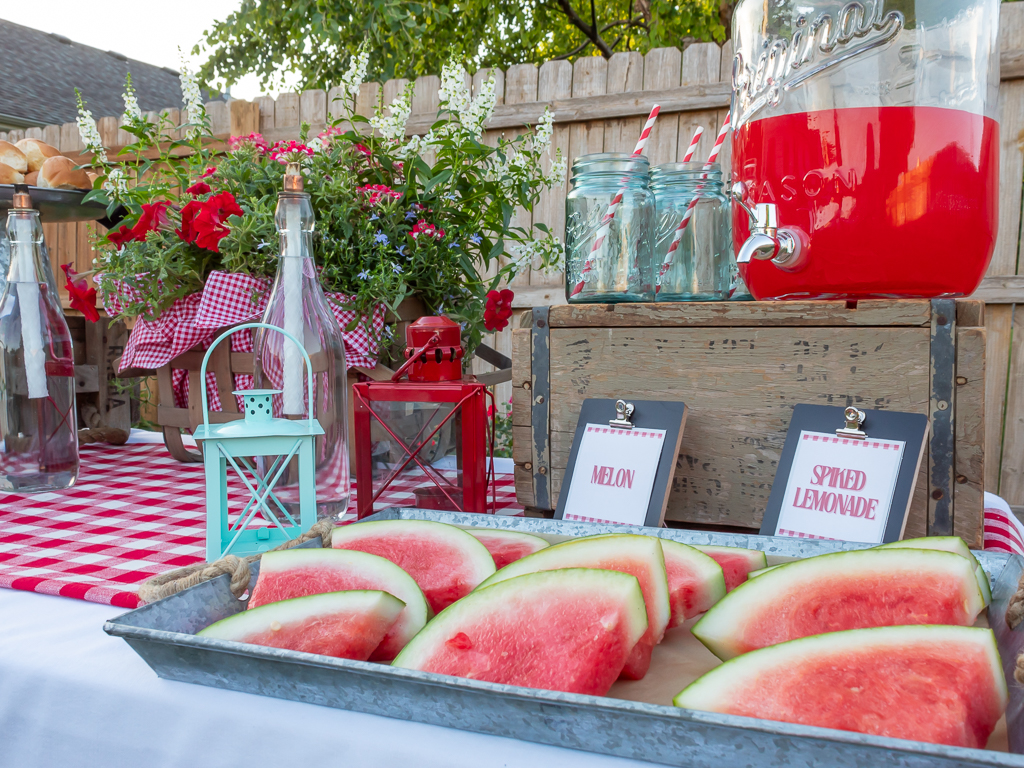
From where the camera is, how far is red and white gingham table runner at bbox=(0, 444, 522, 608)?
797mm

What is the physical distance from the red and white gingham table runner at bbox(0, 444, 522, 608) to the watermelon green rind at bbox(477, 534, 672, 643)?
0.40 m

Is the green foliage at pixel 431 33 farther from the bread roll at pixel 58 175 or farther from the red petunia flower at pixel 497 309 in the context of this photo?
the red petunia flower at pixel 497 309

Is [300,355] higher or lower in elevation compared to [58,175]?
lower

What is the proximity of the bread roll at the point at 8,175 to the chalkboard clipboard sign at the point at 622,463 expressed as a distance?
4.37 ft

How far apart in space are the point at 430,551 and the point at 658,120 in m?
2.98

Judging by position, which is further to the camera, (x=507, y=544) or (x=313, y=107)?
(x=313, y=107)

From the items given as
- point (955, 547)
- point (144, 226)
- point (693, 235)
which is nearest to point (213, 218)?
point (144, 226)

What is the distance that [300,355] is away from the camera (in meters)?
1.02

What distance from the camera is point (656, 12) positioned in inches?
214

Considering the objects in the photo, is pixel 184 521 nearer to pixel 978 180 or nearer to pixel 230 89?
pixel 978 180

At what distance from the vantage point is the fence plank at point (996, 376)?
2.80m

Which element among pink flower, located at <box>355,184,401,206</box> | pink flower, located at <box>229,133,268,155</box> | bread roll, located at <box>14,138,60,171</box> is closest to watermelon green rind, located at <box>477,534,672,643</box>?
pink flower, located at <box>355,184,401,206</box>

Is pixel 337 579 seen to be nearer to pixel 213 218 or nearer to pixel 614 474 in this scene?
pixel 614 474

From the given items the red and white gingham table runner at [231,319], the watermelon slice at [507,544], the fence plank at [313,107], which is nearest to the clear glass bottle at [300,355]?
the red and white gingham table runner at [231,319]
